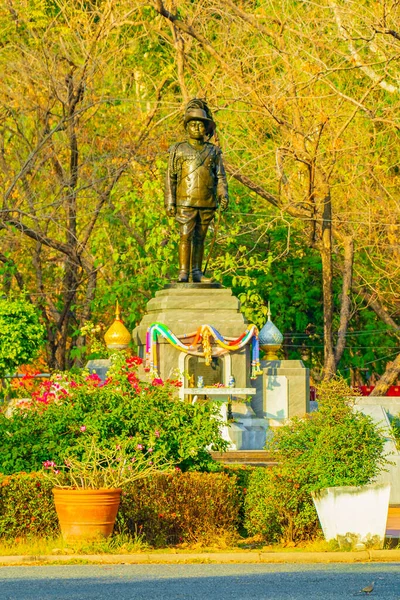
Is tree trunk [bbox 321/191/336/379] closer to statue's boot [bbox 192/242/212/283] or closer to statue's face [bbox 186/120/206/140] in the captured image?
statue's boot [bbox 192/242/212/283]

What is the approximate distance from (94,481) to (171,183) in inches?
379

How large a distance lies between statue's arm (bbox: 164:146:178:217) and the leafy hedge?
8589 mm

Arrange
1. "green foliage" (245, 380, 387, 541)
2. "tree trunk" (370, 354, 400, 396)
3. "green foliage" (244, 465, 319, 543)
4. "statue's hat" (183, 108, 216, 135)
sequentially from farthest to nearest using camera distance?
"tree trunk" (370, 354, 400, 396)
"statue's hat" (183, 108, 216, 135)
"green foliage" (244, 465, 319, 543)
"green foliage" (245, 380, 387, 541)

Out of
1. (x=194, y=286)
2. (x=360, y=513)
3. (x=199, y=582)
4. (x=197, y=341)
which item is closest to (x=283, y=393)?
(x=197, y=341)

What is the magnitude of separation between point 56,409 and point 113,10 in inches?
603

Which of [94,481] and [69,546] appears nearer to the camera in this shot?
[69,546]

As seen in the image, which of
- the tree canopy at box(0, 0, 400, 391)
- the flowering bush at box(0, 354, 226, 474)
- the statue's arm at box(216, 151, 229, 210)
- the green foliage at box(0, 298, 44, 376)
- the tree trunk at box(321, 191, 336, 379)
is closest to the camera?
the flowering bush at box(0, 354, 226, 474)

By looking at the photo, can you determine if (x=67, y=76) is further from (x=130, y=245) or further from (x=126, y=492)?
(x=126, y=492)

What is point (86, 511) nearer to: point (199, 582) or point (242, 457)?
point (199, 582)

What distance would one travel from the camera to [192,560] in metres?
11.9

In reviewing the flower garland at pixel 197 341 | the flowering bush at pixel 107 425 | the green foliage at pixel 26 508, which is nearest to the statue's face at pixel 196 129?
the flower garland at pixel 197 341

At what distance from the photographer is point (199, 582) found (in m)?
10.4

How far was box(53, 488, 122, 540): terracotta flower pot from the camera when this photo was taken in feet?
39.2

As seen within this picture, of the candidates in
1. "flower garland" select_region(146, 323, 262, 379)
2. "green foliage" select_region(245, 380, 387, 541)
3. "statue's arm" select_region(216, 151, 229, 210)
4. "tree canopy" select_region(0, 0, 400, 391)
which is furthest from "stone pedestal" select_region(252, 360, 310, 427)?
"green foliage" select_region(245, 380, 387, 541)
